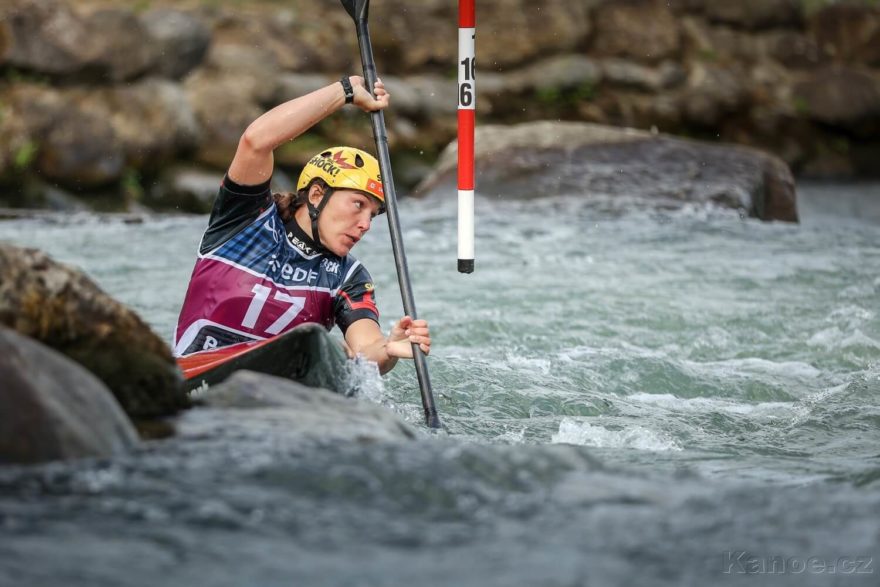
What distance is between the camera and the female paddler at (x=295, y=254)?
15.2 ft

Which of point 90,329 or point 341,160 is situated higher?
point 341,160

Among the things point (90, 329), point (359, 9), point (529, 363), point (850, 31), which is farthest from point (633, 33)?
point (90, 329)

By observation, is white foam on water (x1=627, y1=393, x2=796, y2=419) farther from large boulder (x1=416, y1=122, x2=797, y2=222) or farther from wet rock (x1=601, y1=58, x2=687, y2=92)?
wet rock (x1=601, y1=58, x2=687, y2=92)

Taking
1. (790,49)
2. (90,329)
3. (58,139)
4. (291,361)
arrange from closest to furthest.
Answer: (90,329)
(291,361)
(58,139)
(790,49)

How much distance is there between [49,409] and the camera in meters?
2.74

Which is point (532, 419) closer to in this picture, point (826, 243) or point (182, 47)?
point (826, 243)

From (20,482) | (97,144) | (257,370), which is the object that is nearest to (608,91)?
(97,144)

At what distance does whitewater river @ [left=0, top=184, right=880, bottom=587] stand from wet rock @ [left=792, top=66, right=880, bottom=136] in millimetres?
6205

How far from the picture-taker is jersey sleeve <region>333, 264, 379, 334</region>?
4797mm

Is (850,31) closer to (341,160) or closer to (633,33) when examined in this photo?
(633,33)

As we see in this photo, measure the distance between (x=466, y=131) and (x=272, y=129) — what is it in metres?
1.25

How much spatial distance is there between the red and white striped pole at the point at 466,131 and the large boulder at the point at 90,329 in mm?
2318
